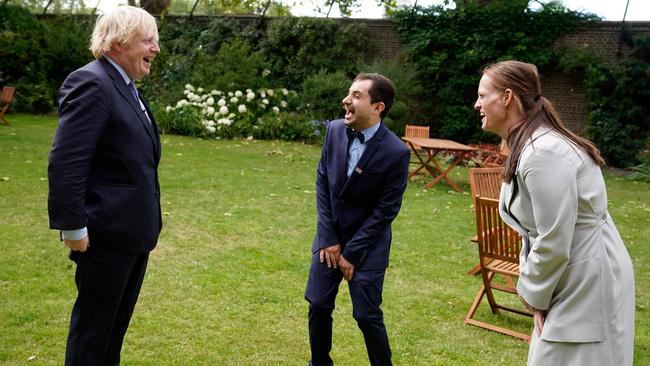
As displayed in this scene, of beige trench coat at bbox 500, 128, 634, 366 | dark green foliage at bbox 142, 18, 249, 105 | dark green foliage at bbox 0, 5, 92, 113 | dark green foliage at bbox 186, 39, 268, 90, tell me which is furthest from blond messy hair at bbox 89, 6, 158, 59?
dark green foliage at bbox 0, 5, 92, 113

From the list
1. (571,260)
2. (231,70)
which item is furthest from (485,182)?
(231,70)

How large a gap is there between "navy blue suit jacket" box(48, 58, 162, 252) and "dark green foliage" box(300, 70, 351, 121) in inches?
616

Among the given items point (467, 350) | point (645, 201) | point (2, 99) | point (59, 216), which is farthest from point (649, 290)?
point (2, 99)

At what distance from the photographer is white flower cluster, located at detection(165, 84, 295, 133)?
18078mm

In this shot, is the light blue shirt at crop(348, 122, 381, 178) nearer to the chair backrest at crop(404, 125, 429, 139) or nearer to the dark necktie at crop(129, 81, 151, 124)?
the dark necktie at crop(129, 81, 151, 124)

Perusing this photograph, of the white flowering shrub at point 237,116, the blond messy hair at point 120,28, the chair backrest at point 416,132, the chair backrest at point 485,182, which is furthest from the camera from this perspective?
the white flowering shrub at point 237,116

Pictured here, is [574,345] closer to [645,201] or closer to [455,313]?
[455,313]

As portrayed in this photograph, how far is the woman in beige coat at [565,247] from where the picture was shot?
7.81ft

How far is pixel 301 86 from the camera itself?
20.5 m

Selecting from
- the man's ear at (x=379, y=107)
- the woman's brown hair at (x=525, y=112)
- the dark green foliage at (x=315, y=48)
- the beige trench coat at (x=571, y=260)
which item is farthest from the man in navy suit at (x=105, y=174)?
the dark green foliage at (x=315, y=48)

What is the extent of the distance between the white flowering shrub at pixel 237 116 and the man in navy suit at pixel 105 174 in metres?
14.4

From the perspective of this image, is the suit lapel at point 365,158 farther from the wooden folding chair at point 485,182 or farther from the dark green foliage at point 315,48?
the dark green foliage at point 315,48

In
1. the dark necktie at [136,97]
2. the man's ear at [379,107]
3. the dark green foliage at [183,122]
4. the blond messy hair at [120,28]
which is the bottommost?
the dark green foliage at [183,122]

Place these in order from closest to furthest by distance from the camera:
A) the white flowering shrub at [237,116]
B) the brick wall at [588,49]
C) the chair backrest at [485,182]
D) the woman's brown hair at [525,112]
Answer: the woman's brown hair at [525,112], the chair backrest at [485,182], the white flowering shrub at [237,116], the brick wall at [588,49]
